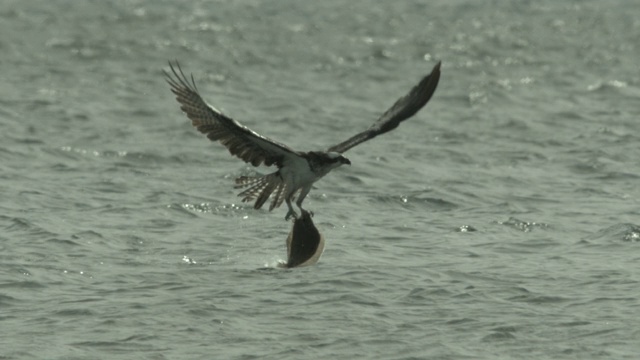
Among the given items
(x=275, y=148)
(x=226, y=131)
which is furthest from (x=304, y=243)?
(x=226, y=131)

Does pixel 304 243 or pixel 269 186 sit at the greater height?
pixel 269 186

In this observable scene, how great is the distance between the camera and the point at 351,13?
41406 mm

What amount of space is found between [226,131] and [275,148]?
1.55 ft

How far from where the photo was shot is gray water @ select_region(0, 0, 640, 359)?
35.4 feet

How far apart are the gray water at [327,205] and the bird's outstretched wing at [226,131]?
3.46ft

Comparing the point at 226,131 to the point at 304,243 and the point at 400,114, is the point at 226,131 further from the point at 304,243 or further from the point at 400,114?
the point at 400,114

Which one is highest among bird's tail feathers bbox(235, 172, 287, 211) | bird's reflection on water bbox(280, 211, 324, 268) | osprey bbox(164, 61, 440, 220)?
osprey bbox(164, 61, 440, 220)

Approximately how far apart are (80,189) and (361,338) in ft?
23.2

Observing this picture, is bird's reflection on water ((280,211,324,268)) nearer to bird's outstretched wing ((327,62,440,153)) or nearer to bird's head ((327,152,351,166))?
bird's head ((327,152,351,166))

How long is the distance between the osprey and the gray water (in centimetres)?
73

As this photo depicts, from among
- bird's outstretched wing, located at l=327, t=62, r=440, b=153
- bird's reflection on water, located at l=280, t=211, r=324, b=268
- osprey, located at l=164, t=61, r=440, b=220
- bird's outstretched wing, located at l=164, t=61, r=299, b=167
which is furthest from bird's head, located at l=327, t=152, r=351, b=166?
bird's reflection on water, located at l=280, t=211, r=324, b=268

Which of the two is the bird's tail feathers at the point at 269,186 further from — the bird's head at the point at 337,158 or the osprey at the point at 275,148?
the bird's head at the point at 337,158

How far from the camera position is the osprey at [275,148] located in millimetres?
12328

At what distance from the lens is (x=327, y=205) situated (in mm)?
16422
